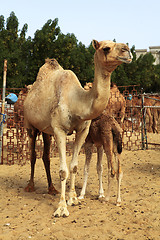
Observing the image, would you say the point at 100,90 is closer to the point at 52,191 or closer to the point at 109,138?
the point at 109,138

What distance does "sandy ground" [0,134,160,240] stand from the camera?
3541 millimetres

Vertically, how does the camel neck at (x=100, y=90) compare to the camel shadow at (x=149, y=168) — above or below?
above

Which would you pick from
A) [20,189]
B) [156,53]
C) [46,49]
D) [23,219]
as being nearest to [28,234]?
[23,219]

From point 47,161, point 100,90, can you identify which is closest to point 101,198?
point 47,161

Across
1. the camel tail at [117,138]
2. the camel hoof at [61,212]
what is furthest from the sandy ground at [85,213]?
the camel tail at [117,138]

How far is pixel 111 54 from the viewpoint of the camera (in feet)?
12.4

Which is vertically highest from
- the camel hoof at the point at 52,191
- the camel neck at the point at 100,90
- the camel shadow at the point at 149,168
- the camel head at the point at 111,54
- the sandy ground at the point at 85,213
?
the camel head at the point at 111,54

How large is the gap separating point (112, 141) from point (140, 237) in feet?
5.59

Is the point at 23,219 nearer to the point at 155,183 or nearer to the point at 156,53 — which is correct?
the point at 155,183

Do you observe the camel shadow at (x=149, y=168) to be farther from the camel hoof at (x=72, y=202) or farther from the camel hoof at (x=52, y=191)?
the camel hoof at (x=72, y=202)

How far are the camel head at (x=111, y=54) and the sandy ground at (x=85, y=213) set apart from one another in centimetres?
220

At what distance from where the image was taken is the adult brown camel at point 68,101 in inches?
153

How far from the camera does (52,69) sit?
A: 5.39 meters

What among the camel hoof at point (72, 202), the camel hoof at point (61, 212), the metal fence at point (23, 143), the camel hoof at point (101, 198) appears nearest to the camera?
the camel hoof at point (61, 212)
